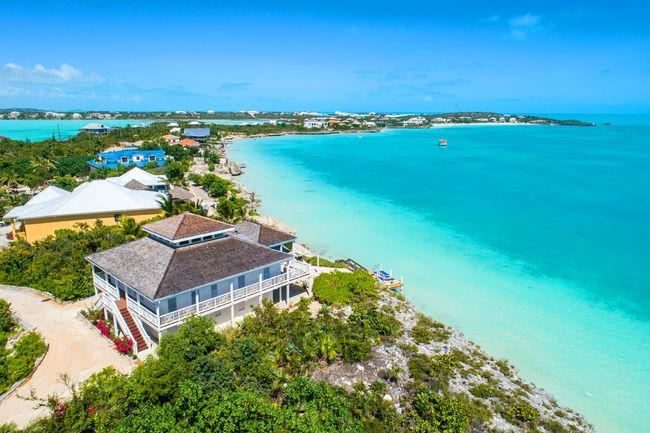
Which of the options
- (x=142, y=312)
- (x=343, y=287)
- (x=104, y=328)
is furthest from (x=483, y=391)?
(x=104, y=328)

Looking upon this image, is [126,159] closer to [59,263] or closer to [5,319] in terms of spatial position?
[59,263]

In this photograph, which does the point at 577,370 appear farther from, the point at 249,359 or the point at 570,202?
the point at 570,202

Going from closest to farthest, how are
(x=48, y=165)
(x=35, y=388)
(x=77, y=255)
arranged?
(x=35, y=388) → (x=77, y=255) → (x=48, y=165)

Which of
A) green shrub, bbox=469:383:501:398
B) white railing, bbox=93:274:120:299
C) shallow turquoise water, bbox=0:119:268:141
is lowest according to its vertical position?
shallow turquoise water, bbox=0:119:268:141

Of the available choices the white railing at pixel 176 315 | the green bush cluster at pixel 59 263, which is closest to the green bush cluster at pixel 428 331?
the white railing at pixel 176 315

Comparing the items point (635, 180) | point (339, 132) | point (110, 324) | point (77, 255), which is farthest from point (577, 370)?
point (339, 132)

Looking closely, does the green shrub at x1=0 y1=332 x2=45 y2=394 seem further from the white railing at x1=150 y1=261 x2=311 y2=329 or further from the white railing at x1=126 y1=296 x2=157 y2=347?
the white railing at x1=150 y1=261 x2=311 y2=329

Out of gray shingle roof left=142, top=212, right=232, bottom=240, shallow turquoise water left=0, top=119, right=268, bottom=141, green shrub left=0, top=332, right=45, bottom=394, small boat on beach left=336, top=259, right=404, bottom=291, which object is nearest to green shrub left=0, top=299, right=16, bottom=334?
green shrub left=0, top=332, right=45, bottom=394
